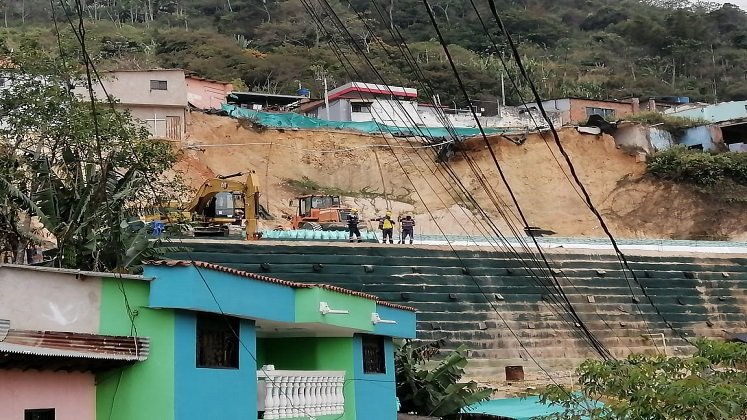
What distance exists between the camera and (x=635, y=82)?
62.1m

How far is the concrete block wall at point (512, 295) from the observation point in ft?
79.7

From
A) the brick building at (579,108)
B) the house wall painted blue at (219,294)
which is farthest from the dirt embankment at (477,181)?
the house wall painted blue at (219,294)

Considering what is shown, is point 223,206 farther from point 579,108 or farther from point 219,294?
point 579,108

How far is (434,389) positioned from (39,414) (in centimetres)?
867

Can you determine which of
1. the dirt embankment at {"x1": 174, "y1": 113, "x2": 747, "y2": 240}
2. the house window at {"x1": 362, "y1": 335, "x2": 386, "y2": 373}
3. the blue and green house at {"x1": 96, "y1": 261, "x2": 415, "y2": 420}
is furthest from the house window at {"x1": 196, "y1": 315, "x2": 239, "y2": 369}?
the dirt embankment at {"x1": 174, "y1": 113, "x2": 747, "y2": 240}

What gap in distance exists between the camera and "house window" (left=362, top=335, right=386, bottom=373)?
41.6ft

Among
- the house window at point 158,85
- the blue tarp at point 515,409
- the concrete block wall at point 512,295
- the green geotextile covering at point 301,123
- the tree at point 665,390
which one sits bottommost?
the blue tarp at point 515,409

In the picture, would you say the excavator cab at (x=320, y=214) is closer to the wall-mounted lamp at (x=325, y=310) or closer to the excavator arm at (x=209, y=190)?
the excavator arm at (x=209, y=190)

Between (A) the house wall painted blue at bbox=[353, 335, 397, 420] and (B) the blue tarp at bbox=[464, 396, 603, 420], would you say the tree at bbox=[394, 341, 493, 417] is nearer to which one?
(B) the blue tarp at bbox=[464, 396, 603, 420]

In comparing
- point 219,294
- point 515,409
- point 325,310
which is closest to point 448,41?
point 515,409

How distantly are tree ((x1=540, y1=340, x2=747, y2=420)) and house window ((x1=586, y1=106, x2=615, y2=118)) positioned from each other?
121 feet

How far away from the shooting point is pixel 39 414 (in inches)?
312

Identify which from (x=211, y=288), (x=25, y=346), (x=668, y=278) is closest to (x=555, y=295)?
(x=668, y=278)

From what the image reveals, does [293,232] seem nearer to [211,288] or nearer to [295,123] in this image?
[295,123]
